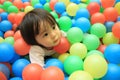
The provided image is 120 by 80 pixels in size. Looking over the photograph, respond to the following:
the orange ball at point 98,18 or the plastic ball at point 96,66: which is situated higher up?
the orange ball at point 98,18

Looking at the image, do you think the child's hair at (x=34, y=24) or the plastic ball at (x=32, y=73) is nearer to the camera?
the plastic ball at (x=32, y=73)

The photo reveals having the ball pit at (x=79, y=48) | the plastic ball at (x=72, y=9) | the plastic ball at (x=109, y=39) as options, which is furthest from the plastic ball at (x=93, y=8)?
the plastic ball at (x=109, y=39)

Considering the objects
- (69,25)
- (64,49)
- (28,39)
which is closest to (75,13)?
(69,25)

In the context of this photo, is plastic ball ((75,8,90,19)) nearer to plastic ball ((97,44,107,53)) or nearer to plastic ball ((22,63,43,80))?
plastic ball ((97,44,107,53))

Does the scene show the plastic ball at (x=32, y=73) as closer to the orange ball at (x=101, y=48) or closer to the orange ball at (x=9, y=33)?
the orange ball at (x=101, y=48)

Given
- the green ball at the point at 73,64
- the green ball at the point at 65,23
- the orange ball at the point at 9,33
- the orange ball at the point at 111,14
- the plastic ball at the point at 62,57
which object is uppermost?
the orange ball at the point at 111,14

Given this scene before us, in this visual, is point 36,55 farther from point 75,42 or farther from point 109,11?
point 109,11

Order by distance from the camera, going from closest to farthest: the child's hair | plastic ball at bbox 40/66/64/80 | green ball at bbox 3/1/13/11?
1. plastic ball at bbox 40/66/64/80
2. the child's hair
3. green ball at bbox 3/1/13/11

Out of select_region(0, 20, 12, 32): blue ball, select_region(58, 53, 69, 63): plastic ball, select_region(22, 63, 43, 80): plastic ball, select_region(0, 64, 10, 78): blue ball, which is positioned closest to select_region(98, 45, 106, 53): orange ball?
select_region(58, 53, 69, 63): plastic ball

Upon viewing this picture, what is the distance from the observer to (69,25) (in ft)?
4.59

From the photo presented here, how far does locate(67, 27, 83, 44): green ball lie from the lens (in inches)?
48.6

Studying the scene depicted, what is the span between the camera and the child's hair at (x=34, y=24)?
3.60ft

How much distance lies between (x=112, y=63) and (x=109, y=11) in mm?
465

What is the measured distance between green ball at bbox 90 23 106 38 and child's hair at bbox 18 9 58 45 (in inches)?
11.9
